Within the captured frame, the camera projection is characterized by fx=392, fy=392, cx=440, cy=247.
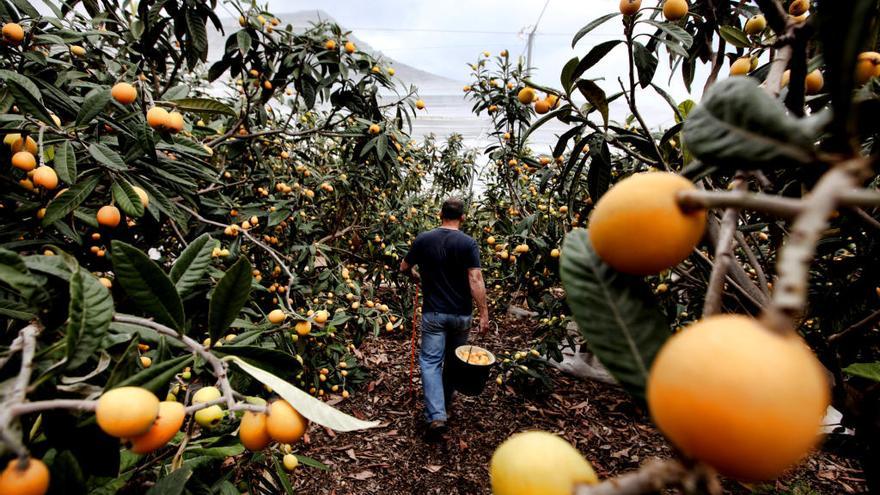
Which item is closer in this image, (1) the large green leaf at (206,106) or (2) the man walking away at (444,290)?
(1) the large green leaf at (206,106)

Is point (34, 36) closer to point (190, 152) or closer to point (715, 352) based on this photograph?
point (190, 152)

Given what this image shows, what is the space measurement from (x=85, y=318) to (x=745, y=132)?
63 centimetres

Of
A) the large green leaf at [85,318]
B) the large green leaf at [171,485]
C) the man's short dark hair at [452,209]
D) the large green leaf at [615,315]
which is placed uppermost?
the large green leaf at [615,315]

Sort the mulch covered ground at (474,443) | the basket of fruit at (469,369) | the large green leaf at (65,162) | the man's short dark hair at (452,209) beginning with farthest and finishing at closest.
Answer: the man's short dark hair at (452,209), the basket of fruit at (469,369), the mulch covered ground at (474,443), the large green leaf at (65,162)

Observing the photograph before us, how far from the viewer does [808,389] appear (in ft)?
0.58

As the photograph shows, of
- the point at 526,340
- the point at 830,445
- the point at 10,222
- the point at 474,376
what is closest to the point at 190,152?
the point at 10,222

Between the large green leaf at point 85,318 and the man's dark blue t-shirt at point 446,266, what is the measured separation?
2090 mm

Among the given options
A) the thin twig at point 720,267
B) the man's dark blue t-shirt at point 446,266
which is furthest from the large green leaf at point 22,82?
the man's dark blue t-shirt at point 446,266

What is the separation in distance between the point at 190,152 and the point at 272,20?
3.78 ft

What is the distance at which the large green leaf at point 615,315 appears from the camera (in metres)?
0.28

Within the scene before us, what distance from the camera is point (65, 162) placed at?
0.95 meters

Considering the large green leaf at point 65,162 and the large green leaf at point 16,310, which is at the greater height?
the large green leaf at point 65,162

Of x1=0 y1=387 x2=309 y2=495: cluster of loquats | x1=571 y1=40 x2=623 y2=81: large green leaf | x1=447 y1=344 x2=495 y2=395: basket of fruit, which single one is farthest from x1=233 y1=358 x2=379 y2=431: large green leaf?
x1=447 y1=344 x2=495 y2=395: basket of fruit

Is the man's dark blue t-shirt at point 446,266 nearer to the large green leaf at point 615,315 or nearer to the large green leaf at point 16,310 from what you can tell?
the large green leaf at point 16,310
